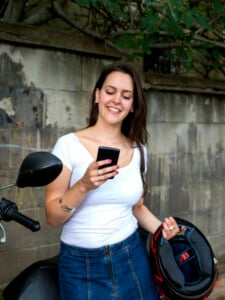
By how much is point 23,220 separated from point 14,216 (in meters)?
0.04

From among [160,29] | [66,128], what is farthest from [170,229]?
[160,29]

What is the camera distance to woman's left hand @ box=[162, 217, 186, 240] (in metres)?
1.89

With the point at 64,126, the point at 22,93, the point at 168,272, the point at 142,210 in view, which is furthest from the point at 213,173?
the point at 168,272

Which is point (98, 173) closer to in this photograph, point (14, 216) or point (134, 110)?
point (14, 216)

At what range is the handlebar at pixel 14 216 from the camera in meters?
1.49

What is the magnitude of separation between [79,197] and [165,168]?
279 cm

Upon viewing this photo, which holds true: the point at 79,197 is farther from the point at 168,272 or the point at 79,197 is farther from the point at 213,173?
the point at 213,173

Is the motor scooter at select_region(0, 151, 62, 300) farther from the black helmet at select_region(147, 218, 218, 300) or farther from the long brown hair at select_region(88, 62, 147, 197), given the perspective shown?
the long brown hair at select_region(88, 62, 147, 197)

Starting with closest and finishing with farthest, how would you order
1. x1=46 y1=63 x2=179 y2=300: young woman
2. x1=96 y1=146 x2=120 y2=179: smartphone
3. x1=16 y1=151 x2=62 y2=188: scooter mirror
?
x1=16 y1=151 x2=62 y2=188: scooter mirror
x1=96 y1=146 x2=120 y2=179: smartphone
x1=46 y1=63 x2=179 y2=300: young woman

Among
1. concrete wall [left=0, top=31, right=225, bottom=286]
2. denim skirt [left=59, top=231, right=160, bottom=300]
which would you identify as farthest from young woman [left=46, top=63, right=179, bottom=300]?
concrete wall [left=0, top=31, right=225, bottom=286]

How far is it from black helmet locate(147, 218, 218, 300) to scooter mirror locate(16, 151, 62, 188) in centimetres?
66

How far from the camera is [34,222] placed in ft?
4.92

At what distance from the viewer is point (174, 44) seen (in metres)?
4.23

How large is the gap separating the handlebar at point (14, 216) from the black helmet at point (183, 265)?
59 centimetres
